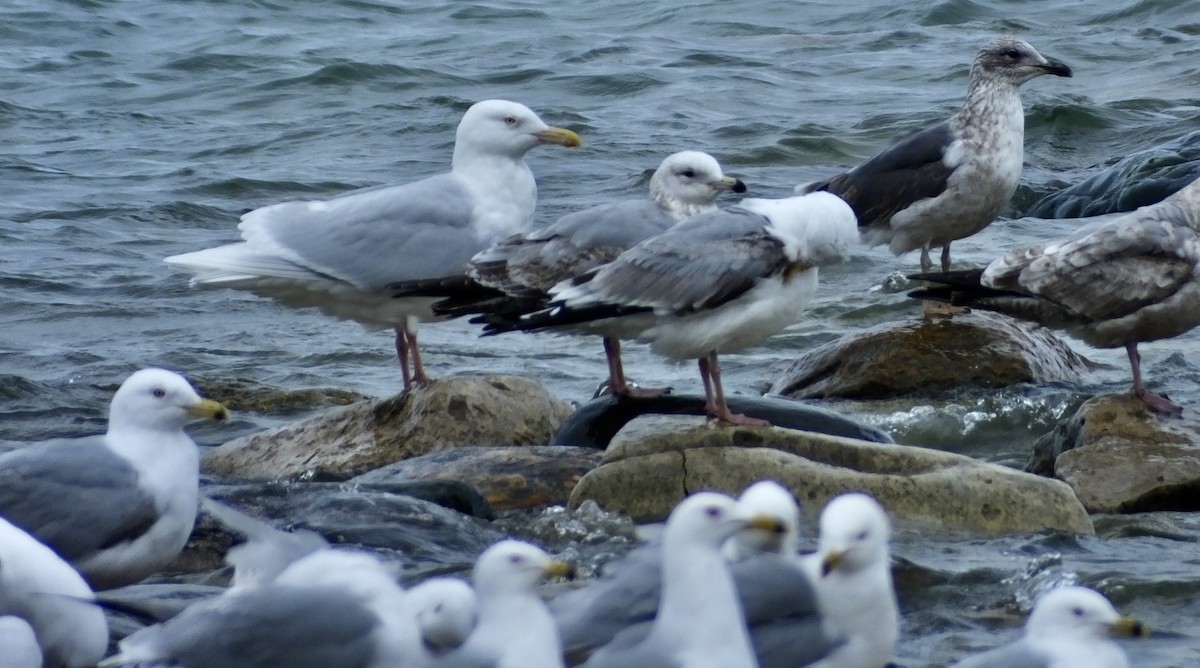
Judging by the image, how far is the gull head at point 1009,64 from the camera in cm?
1073

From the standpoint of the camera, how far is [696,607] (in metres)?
3.90

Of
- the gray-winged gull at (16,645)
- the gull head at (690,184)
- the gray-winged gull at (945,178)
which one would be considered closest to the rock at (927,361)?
the gray-winged gull at (945,178)

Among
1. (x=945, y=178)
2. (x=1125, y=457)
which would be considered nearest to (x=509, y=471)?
(x=1125, y=457)

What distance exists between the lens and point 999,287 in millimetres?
8031

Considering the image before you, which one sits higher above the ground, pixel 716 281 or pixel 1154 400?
pixel 716 281

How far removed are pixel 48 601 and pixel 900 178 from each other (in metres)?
6.67

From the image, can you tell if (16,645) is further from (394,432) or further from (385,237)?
(385,237)

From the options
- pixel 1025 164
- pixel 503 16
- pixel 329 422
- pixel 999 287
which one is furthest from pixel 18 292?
pixel 503 16

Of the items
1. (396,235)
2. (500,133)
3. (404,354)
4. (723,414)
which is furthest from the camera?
(500,133)

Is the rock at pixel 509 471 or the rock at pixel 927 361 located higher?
the rock at pixel 509 471

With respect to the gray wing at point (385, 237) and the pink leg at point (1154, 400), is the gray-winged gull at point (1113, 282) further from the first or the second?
the gray wing at point (385, 237)

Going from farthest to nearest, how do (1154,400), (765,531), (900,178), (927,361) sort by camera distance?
(900,178)
(927,361)
(1154,400)
(765,531)

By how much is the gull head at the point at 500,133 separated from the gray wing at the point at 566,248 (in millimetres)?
847

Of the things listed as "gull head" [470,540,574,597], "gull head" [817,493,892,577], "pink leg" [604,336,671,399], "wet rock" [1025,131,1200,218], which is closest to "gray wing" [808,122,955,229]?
"pink leg" [604,336,671,399]
